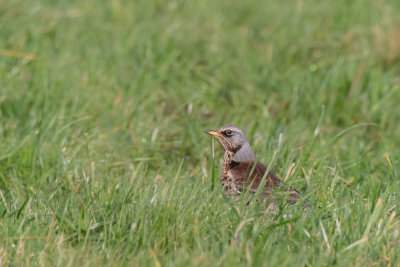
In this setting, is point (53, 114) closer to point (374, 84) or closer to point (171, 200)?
point (171, 200)

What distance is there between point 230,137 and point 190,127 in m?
0.49

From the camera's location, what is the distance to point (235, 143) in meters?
6.16

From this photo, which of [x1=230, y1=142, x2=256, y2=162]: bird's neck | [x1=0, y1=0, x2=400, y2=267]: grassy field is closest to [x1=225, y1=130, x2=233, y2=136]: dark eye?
[x1=230, y1=142, x2=256, y2=162]: bird's neck

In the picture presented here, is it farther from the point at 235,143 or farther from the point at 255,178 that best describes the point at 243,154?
the point at 255,178

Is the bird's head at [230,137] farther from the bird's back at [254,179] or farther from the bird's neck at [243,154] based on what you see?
the bird's back at [254,179]

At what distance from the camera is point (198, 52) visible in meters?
8.98

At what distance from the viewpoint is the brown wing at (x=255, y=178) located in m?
5.12

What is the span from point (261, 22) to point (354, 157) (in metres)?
3.55

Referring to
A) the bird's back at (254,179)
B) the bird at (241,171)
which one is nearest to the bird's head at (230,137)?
the bird at (241,171)

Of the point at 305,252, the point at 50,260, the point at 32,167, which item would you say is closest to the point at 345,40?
the point at 32,167

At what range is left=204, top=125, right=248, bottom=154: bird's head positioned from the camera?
243 inches

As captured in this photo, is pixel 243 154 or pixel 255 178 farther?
pixel 243 154

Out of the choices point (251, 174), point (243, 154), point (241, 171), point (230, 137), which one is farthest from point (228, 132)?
point (251, 174)

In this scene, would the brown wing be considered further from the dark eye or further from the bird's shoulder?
the dark eye
